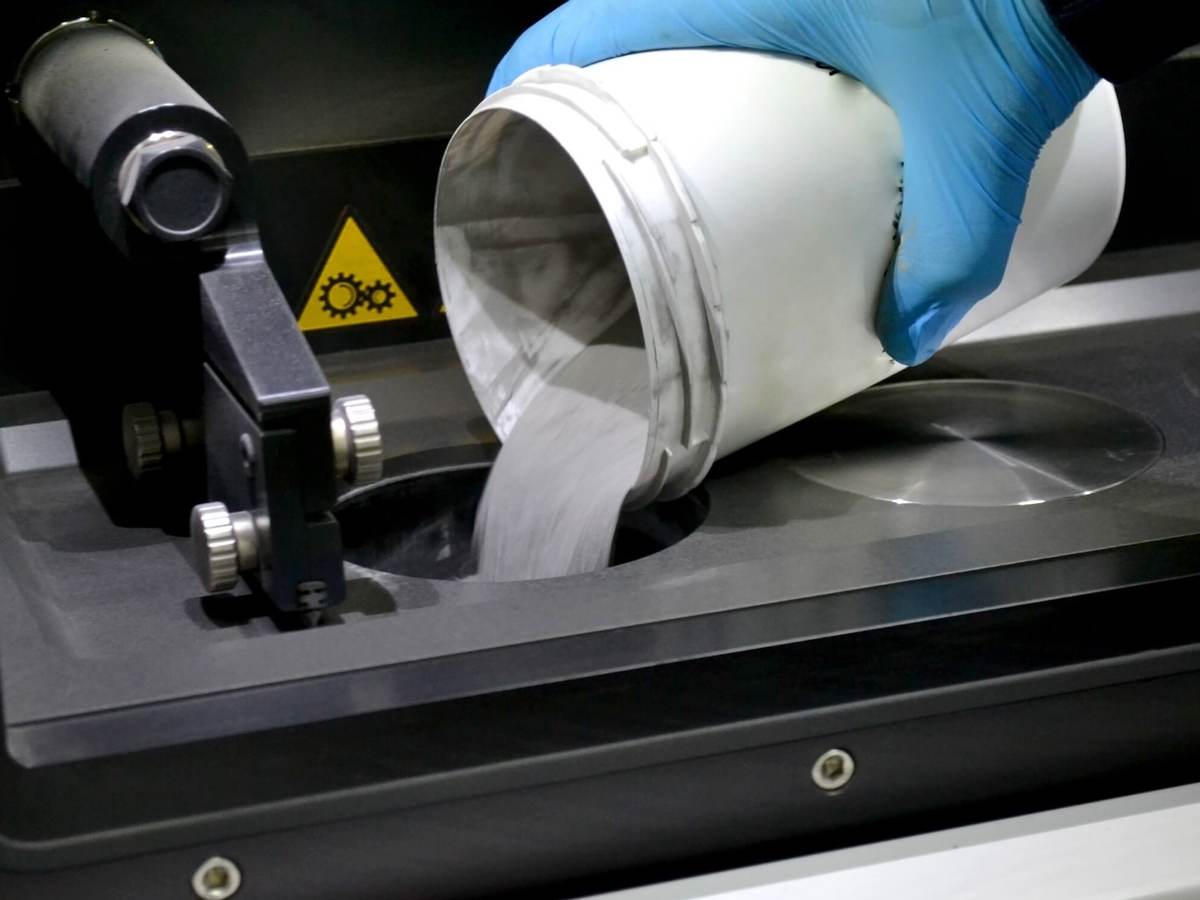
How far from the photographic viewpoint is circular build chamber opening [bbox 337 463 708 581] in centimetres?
113

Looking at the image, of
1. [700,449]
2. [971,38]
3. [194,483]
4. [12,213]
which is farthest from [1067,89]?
[12,213]

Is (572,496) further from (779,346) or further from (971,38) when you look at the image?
(971,38)

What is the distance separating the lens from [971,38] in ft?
3.09

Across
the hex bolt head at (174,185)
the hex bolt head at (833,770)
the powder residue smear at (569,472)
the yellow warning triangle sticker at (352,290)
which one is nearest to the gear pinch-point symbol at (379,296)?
the yellow warning triangle sticker at (352,290)

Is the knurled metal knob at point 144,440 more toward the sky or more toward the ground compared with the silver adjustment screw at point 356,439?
more toward the ground

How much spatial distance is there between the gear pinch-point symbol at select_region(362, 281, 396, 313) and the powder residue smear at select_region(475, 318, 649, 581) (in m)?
0.16

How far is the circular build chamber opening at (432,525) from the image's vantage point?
113 centimetres

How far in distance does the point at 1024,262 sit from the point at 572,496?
1.09 feet

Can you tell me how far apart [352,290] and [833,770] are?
0.59m

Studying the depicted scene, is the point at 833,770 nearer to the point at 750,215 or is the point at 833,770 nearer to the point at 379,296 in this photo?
the point at 750,215

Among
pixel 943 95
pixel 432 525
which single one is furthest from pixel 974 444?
pixel 432 525

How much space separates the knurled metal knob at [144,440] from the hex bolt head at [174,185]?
167 mm

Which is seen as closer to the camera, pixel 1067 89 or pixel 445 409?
pixel 1067 89

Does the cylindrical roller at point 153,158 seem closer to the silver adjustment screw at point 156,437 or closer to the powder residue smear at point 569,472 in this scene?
the silver adjustment screw at point 156,437
